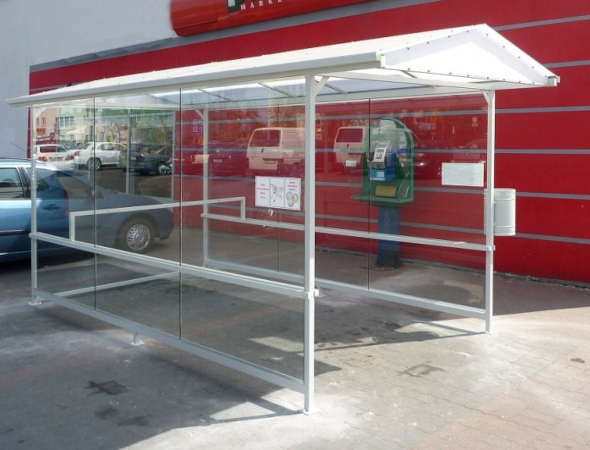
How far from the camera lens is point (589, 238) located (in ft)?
27.8

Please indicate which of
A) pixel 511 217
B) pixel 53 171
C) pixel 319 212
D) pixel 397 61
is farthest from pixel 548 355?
pixel 53 171

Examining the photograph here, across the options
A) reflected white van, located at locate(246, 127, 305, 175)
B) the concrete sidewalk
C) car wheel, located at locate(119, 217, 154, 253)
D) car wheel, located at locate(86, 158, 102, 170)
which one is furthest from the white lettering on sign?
reflected white van, located at locate(246, 127, 305, 175)

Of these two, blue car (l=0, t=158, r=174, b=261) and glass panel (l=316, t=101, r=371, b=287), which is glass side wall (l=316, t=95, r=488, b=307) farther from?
blue car (l=0, t=158, r=174, b=261)

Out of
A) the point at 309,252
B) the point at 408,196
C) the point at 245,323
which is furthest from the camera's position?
the point at 408,196

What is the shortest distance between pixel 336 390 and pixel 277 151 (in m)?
1.87

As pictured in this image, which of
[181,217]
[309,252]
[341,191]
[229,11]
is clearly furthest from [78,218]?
[229,11]

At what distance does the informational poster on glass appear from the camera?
199 inches

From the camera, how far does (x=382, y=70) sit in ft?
17.2

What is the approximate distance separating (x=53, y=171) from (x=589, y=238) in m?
6.38

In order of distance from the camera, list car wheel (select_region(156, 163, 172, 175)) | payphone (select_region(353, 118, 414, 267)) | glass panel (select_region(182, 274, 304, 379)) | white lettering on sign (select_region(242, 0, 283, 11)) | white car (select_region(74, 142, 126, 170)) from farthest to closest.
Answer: white lettering on sign (select_region(242, 0, 283, 11)) → payphone (select_region(353, 118, 414, 267)) → white car (select_region(74, 142, 126, 170)) → car wheel (select_region(156, 163, 172, 175)) → glass panel (select_region(182, 274, 304, 379))

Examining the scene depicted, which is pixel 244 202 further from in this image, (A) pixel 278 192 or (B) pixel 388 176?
(B) pixel 388 176

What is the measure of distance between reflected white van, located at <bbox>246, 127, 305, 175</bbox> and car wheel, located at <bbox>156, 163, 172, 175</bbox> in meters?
0.97

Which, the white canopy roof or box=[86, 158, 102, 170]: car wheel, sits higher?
the white canopy roof

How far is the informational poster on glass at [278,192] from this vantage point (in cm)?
504
